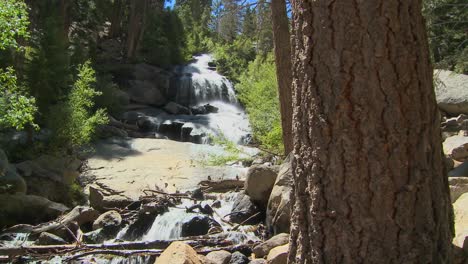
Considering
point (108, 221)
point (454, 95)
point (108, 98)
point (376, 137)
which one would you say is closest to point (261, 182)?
point (108, 221)

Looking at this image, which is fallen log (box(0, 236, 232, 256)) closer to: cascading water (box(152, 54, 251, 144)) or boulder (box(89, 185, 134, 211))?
boulder (box(89, 185, 134, 211))

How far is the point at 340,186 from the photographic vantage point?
1976 mm

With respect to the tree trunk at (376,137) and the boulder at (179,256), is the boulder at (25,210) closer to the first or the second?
the boulder at (179,256)

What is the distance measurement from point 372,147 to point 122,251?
500 cm

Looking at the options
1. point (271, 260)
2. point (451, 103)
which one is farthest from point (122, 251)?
point (451, 103)

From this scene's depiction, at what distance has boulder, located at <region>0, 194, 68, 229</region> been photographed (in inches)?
320

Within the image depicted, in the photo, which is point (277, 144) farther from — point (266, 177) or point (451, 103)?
point (451, 103)

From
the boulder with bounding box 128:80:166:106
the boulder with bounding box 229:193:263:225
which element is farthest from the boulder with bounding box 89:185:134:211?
the boulder with bounding box 128:80:166:106

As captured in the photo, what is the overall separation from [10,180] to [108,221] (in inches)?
85.8

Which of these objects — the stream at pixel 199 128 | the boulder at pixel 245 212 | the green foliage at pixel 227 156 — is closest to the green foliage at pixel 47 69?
the green foliage at pixel 227 156

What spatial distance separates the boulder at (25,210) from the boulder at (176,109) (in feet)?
44.6

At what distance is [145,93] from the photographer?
23.2 metres

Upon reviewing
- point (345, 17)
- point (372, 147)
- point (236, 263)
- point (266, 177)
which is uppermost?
point (345, 17)

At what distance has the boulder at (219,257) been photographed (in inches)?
221
